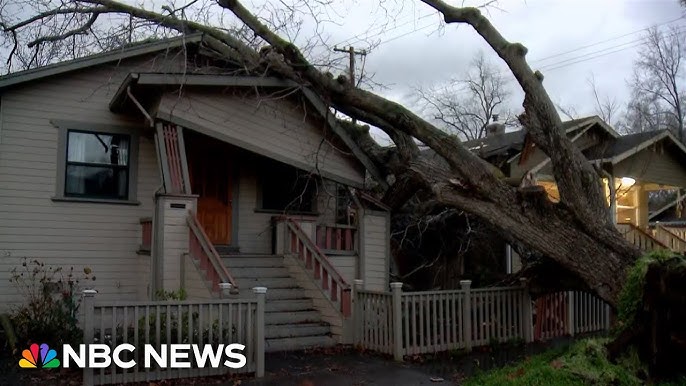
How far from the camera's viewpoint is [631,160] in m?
23.8

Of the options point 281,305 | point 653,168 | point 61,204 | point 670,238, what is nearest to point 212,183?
point 61,204

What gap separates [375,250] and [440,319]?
3.64 metres

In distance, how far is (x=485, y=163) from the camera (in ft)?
38.7

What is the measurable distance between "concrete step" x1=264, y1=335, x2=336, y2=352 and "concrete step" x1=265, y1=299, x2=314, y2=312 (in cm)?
82

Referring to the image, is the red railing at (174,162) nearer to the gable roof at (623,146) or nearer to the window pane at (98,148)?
the window pane at (98,148)

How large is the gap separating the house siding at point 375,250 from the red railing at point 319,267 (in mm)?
1795

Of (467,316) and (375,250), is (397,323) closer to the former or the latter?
(467,316)

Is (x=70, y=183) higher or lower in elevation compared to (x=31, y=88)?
lower

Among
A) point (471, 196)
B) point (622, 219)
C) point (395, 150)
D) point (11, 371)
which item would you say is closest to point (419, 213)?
point (395, 150)

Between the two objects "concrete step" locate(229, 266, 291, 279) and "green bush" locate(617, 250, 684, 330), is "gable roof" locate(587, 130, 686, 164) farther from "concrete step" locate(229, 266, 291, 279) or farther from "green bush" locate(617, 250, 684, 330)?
"green bush" locate(617, 250, 684, 330)

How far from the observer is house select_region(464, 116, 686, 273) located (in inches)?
818

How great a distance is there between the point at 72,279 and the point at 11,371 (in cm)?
389

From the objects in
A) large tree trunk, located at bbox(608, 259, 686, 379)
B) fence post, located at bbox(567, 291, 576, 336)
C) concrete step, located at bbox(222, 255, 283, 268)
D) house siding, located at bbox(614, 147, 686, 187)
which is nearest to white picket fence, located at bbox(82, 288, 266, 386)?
concrete step, located at bbox(222, 255, 283, 268)

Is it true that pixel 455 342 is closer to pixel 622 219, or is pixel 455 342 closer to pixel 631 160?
pixel 631 160
